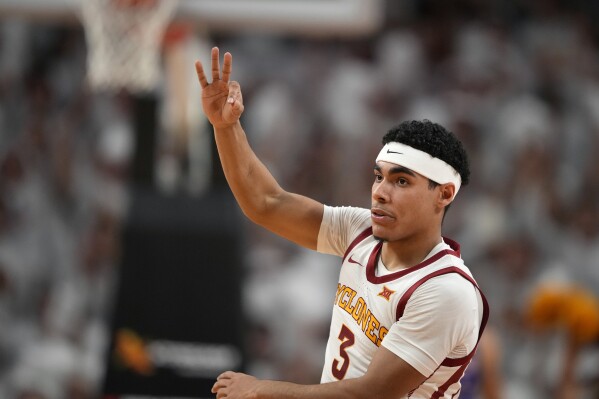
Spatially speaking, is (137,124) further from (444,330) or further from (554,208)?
(444,330)

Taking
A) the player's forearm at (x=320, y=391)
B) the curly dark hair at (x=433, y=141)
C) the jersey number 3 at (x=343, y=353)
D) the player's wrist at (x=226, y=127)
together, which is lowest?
the player's forearm at (x=320, y=391)

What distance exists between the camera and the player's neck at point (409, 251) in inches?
154

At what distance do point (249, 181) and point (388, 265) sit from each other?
32.2 inches

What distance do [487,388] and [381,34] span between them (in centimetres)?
641

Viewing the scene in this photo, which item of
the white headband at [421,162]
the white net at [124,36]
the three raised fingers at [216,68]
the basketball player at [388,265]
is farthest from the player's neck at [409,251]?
the white net at [124,36]

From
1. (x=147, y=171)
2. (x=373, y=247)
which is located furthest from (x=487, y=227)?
(x=373, y=247)

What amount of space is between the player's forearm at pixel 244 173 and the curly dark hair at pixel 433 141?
0.67m

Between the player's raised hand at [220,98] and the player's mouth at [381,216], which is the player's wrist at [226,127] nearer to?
the player's raised hand at [220,98]

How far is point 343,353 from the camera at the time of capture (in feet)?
13.0

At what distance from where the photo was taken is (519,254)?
1145cm

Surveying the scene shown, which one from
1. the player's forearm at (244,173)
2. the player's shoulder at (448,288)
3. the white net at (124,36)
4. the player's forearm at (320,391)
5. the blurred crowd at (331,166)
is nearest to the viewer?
the player's forearm at (320,391)

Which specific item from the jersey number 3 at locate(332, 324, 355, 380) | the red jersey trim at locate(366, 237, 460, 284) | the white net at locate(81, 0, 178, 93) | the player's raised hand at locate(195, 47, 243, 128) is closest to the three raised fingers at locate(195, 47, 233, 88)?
the player's raised hand at locate(195, 47, 243, 128)

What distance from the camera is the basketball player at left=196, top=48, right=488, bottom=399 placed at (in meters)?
3.60

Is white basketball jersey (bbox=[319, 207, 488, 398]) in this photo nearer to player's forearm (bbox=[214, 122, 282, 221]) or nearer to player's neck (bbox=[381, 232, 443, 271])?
player's neck (bbox=[381, 232, 443, 271])
